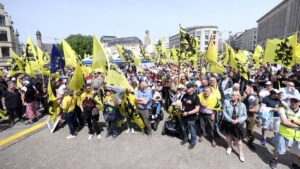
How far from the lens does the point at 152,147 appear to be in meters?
5.86

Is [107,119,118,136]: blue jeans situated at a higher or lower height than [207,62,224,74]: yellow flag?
lower

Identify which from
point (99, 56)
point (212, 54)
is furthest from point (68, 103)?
point (212, 54)

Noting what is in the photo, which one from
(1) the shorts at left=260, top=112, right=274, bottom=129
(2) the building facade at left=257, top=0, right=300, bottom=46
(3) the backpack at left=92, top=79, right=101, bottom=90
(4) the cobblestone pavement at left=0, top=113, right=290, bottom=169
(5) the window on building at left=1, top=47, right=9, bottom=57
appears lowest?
(4) the cobblestone pavement at left=0, top=113, right=290, bottom=169

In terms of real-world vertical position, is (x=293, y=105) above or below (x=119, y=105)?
above

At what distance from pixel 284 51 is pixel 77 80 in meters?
7.38

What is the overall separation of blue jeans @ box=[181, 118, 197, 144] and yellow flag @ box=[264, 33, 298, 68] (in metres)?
4.46

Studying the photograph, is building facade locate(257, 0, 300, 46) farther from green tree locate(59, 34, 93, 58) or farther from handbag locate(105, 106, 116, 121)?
handbag locate(105, 106, 116, 121)

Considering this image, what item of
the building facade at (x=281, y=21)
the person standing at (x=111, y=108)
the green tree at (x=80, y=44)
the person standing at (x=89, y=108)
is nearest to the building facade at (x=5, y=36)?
the green tree at (x=80, y=44)

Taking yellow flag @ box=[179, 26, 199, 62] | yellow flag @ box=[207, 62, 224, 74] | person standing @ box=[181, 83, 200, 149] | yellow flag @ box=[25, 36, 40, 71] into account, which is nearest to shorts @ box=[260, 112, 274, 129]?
person standing @ box=[181, 83, 200, 149]

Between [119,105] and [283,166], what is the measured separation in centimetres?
475

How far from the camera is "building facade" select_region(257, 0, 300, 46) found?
58.5m

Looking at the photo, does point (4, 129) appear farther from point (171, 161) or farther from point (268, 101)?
point (268, 101)

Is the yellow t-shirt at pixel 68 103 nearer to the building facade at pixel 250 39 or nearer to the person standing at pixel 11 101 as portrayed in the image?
the person standing at pixel 11 101

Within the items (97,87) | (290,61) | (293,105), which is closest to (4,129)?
(97,87)
